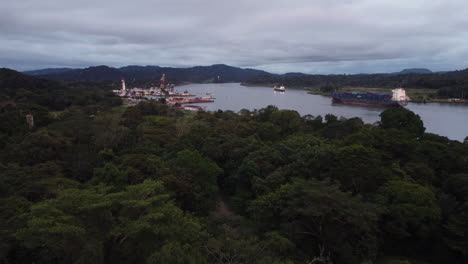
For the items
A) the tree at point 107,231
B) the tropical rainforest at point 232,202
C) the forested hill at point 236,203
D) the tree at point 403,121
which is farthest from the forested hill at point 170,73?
the tree at point 107,231

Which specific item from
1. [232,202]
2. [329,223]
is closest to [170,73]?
[232,202]

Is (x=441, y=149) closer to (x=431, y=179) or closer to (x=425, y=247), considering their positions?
(x=431, y=179)

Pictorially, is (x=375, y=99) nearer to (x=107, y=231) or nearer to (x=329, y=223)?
(x=329, y=223)

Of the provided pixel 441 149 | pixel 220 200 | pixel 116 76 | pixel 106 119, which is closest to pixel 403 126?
pixel 441 149

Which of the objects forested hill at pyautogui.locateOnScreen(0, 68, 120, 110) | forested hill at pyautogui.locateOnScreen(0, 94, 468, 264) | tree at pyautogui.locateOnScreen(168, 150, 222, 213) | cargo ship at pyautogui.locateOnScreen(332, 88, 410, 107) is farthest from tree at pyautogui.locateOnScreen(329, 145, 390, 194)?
cargo ship at pyautogui.locateOnScreen(332, 88, 410, 107)

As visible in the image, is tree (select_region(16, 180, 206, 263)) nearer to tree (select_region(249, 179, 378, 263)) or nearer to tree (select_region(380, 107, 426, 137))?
tree (select_region(249, 179, 378, 263))

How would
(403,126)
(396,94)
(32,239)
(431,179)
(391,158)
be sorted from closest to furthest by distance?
(32,239) < (431,179) < (391,158) < (403,126) < (396,94)

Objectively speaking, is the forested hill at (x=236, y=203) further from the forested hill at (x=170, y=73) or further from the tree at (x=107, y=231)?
the forested hill at (x=170, y=73)
